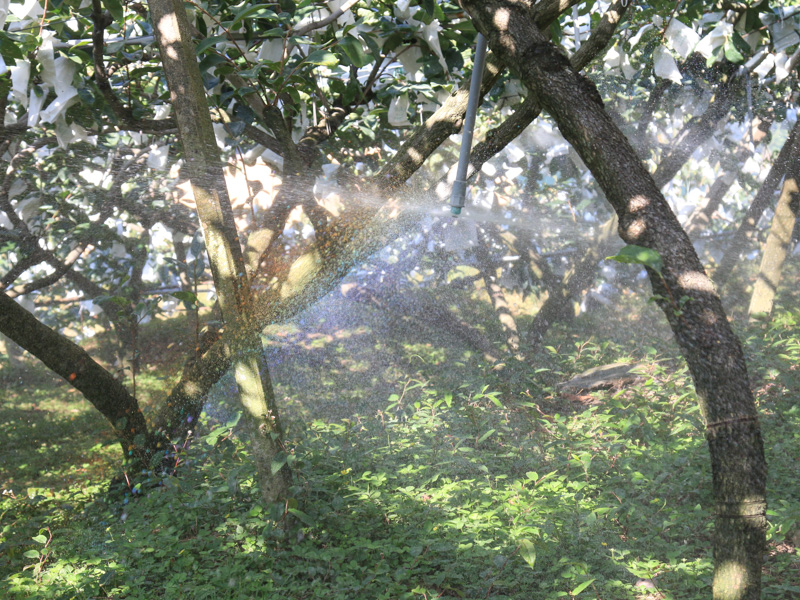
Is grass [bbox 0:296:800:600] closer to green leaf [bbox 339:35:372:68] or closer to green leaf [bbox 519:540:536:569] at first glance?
green leaf [bbox 519:540:536:569]

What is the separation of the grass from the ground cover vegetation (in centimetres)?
1

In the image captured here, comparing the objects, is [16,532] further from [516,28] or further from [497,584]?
[516,28]

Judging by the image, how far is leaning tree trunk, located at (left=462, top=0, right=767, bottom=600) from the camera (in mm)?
1128

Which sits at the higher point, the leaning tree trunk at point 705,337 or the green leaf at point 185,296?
the green leaf at point 185,296

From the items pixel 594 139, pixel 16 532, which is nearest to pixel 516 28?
pixel 594 139

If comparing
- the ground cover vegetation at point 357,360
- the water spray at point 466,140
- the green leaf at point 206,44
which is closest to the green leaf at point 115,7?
the ground cover vegetation at point 357,360

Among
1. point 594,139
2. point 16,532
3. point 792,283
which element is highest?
point 792,283

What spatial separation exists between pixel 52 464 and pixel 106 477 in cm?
44

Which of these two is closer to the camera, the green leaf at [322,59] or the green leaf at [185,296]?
the green leaf at [322,59]

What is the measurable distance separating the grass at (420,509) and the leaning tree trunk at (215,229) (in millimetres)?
93

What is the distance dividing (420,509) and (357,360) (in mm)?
2151

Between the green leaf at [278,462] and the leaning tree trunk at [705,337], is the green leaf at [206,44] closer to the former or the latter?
the leaning tree trunk at [705,337]

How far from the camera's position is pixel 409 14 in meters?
2.00

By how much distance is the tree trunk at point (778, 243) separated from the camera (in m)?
3.57
